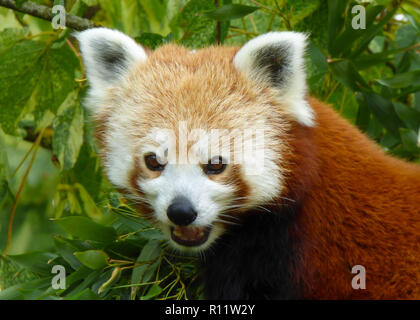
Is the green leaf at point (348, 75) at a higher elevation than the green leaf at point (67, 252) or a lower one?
higher

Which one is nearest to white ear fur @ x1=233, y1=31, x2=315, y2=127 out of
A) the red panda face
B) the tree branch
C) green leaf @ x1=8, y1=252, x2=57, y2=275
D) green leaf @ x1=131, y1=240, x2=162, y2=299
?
the red panda face

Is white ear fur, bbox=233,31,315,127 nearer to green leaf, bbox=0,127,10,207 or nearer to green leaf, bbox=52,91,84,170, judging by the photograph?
green leaf, bbox=52,91,84,170

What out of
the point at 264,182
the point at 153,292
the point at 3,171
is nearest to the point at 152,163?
the point at 264,182

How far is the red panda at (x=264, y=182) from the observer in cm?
279

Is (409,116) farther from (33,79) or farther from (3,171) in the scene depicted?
(3,171)

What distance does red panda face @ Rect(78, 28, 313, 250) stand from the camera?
2750 millimetres

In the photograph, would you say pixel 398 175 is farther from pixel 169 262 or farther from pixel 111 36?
pixel 111 36

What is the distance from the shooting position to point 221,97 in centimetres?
292

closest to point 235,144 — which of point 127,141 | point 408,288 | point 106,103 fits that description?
point 127,141

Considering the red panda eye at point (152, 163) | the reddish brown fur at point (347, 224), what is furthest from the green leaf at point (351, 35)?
Result: the red panda eye at point (152, 163)

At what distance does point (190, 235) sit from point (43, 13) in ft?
6.94

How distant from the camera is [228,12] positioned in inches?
143

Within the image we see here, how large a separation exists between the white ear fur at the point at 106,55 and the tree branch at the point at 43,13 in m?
0.85

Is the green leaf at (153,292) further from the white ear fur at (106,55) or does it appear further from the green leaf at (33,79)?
the green leaf at (33,79)
